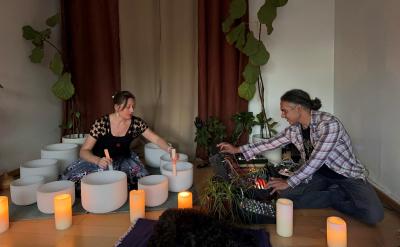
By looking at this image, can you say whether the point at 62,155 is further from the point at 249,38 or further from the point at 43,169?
the point at 249,38

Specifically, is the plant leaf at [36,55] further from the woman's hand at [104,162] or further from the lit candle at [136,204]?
the lit candle at [136,204]

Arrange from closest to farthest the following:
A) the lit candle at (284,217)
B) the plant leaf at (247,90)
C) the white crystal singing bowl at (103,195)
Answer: the lit candle at (284,217)
the white crystal singing bowl at (103,195)
the plant leaf at (247,90)

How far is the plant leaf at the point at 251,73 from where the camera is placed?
8.79 ft

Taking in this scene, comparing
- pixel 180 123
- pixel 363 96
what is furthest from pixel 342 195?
pixel 180 123

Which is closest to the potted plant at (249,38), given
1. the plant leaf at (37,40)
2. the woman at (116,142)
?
the woman at (116,142)

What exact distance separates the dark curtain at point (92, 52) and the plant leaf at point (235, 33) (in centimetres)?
115

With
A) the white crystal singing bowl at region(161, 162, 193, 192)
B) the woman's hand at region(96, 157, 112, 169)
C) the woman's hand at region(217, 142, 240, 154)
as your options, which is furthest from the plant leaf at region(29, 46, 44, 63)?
the woman's hand at region(217, 142, 240, 154)

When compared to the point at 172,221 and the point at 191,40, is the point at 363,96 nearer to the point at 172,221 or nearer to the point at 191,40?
the point at 191,40

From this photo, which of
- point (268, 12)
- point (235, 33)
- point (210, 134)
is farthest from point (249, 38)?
point (210, 134)

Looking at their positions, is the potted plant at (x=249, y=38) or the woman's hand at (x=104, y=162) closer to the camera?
the woman's hand at (x=104, y=162)

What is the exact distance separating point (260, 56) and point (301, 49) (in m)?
0.63

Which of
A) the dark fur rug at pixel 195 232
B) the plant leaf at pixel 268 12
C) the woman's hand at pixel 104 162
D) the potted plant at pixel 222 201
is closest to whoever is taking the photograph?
the dark fur rug at pixel 195 232

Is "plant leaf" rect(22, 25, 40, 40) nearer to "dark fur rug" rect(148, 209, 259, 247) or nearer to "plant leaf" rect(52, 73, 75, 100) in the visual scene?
"plant leaf" rect(52, 73, 75, 100)

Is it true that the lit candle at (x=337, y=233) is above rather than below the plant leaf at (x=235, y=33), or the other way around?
below
